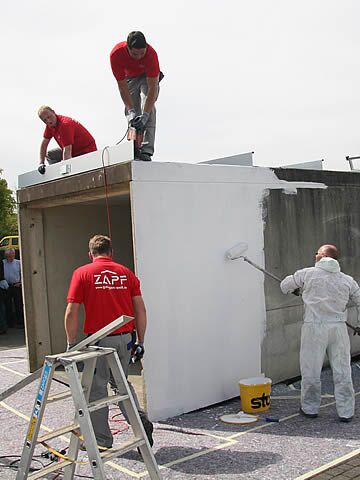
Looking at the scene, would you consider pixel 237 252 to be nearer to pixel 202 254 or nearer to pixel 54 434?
pixel 202 254

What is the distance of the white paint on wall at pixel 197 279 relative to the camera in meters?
5.55

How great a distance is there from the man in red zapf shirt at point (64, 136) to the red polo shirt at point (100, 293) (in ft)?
9.19

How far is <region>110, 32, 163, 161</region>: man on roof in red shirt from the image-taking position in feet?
19.7

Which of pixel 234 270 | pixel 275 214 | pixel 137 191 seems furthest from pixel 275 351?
pixel 137 191

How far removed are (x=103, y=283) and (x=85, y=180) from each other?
6.67ft

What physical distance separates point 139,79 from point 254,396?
378cm

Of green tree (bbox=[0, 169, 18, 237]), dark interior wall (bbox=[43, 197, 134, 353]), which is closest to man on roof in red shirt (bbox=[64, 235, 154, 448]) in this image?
dark interior wall (bbox=[43, 197, 134, 353])

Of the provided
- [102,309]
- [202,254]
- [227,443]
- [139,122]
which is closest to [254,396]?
[227,443]

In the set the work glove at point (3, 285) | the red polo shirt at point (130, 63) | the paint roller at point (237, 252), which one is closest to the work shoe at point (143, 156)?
the red polo shirt at point (130, 63)

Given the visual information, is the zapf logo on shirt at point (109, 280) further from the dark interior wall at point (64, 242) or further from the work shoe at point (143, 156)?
the dark interior wall at point (64, 242)

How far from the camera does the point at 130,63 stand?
629 cm

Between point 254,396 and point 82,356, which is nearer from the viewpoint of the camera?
point 82,356

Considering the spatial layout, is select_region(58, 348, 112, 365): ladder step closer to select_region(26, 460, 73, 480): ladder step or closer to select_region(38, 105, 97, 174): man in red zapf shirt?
select_region(26, 460, 73, 480): ladder step

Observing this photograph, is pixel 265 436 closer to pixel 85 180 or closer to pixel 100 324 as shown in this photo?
pixel 100 324
